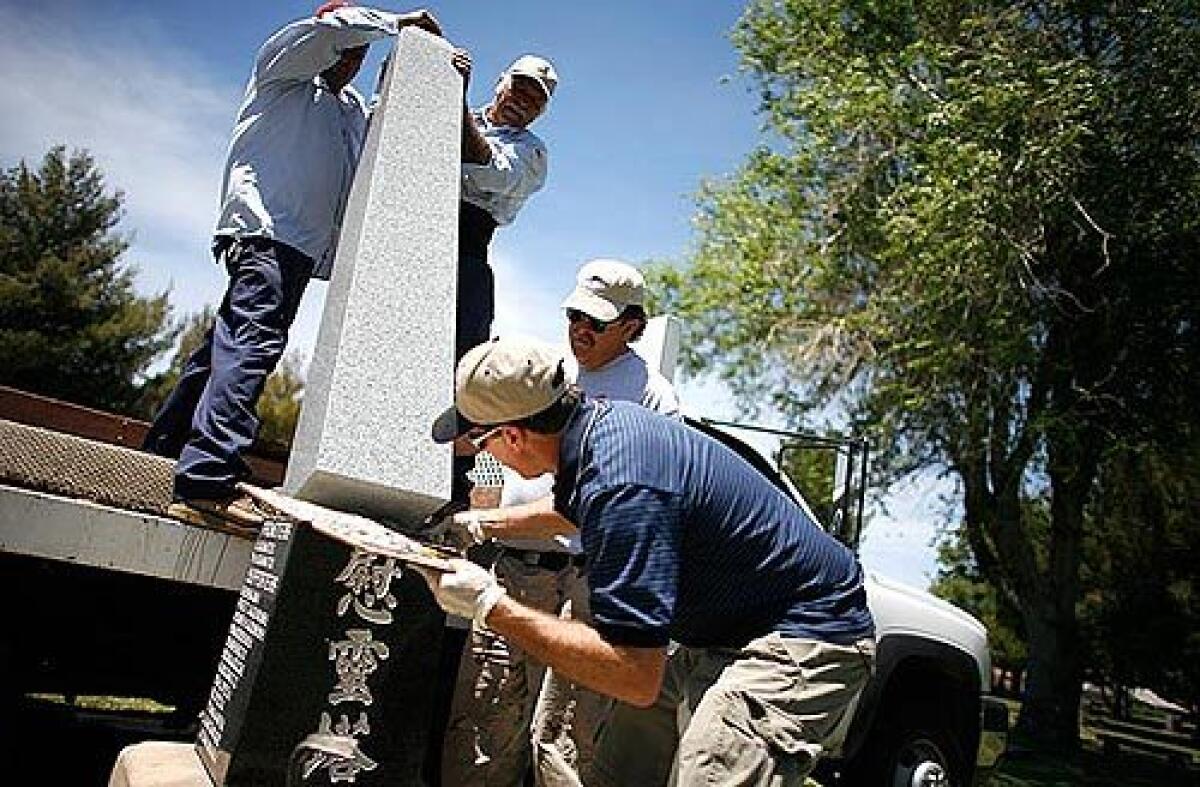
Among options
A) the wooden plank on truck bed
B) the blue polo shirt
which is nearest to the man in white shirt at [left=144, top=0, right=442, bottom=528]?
the wooden plank on truck bed

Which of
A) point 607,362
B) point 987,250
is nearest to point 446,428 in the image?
point 607,362

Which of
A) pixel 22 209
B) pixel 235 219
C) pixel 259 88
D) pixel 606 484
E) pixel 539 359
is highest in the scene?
pixel 22 209

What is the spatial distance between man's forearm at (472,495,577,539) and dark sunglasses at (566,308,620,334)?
802 mm

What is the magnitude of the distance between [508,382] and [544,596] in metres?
1.31

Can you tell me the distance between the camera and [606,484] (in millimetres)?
2229

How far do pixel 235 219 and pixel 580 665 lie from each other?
6.99ft

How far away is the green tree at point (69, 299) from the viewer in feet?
75.4

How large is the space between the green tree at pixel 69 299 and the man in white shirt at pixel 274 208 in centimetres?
2073

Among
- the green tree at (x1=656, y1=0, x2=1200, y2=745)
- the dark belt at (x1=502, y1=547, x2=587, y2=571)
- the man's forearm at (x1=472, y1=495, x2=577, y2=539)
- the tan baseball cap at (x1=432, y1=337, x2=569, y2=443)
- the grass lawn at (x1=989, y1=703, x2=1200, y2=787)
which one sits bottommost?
the grass lawn at (x1=989, y1=703, x2=1200, y2=787)

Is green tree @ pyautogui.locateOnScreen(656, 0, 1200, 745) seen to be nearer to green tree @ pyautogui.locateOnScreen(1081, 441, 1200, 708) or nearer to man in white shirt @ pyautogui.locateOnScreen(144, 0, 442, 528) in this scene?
green tree @ pyautogui.locateOnScreen(1081, 441, 1200, 708)

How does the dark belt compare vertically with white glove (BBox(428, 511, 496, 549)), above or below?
below

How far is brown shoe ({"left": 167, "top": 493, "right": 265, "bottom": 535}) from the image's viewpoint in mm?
3037

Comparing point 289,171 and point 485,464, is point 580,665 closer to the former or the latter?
point 289,171

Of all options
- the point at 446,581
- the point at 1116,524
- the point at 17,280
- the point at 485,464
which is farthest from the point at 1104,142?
the point at 17,280
